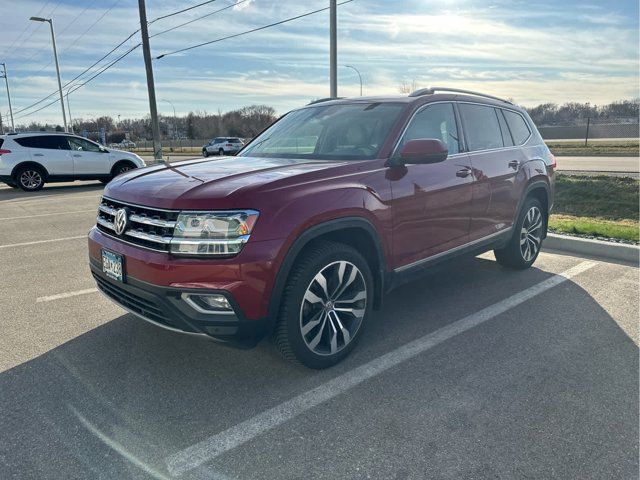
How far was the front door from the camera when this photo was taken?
363 centimetres

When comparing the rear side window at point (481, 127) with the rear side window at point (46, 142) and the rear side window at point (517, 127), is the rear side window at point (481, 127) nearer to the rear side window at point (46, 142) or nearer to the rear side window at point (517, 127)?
the rear side window at point (517, 127)

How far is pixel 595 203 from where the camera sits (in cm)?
1020

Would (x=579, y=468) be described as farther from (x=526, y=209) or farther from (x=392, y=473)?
(x=526, y=209)

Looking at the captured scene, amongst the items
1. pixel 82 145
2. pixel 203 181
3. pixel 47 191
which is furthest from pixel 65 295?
pixel 82 145

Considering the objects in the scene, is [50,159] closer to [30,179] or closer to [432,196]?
[30,179]

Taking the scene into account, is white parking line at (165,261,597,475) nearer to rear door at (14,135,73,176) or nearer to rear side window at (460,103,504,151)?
rear side window at (460,103,504,151)

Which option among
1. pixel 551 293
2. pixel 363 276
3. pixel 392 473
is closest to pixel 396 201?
pixel 363 276

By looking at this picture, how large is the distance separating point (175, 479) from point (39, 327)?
7.73 feet

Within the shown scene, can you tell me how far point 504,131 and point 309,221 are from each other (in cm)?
306

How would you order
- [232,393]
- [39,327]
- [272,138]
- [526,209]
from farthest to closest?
[526,209] → [272,138] → [39,327] → [232,393]

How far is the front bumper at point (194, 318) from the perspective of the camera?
278cm

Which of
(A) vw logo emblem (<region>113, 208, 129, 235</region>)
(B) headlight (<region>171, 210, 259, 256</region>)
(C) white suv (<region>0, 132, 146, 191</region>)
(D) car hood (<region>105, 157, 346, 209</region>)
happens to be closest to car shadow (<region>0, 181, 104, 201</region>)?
(C) white suv (<region>0, 132, 146, 191</region>)

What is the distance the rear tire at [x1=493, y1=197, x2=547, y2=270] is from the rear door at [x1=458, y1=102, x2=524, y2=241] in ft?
0.89

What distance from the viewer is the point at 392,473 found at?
2324mm
